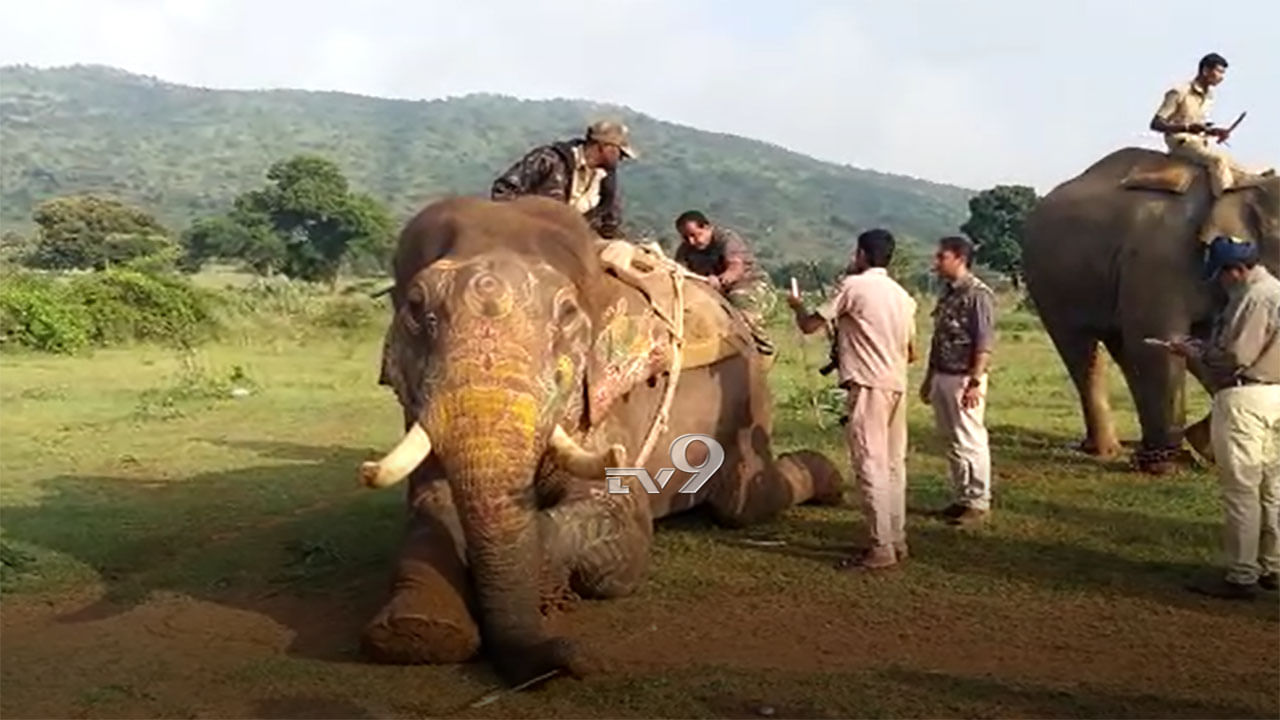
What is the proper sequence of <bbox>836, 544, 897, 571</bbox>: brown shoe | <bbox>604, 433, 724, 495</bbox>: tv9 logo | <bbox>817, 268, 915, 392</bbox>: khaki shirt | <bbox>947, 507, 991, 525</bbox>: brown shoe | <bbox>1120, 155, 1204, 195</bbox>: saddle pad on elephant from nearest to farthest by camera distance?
1. <bbox>817, 268, 915, 392</bbox>: khaki shirt
2. <bbox>836, 544, 897, 571</bbox>: brown shoe
3. <bbox>604, 433, 724, 495</bbox>: tv9 logo
4. <bbox>947, 507, 991, 525</bbox>: brown shoe
5. <bbox>1120, 155, 1204, 195</bbox>: saddle pad on elephant

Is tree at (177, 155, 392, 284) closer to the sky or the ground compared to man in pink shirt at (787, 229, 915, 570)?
closer to the ground

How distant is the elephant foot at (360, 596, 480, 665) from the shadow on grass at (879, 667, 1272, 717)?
67.3 inches

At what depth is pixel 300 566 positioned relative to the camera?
8938 mm

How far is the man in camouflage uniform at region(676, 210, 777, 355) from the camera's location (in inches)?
417

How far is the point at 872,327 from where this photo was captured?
8461 millimetres

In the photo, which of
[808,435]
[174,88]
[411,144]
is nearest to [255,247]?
[808,435]

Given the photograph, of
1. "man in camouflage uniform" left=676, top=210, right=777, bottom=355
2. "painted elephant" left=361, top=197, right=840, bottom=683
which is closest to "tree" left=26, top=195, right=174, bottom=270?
"man in camouflage uniform" left=676, top=210, right=777, bottom=355

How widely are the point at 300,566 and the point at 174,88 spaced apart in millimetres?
194367

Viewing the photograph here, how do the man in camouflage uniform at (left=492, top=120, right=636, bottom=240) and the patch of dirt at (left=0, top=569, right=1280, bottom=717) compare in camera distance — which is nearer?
the patch of dirt at (left=0, top=569, right=1280, bottom=717)

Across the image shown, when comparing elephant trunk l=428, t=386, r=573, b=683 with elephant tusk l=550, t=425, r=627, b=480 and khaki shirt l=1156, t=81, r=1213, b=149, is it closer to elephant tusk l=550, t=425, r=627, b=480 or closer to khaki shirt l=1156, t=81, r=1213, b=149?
elephant tusk l=550, t=425, r=627, b=480

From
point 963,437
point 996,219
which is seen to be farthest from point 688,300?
point 996,219

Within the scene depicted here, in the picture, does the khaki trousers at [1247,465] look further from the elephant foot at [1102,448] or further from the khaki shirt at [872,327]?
the elephant foot at [1102,448]

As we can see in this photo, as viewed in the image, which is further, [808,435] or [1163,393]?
[808,435]

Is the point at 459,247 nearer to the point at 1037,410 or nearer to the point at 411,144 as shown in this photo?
the point at 1037,410
